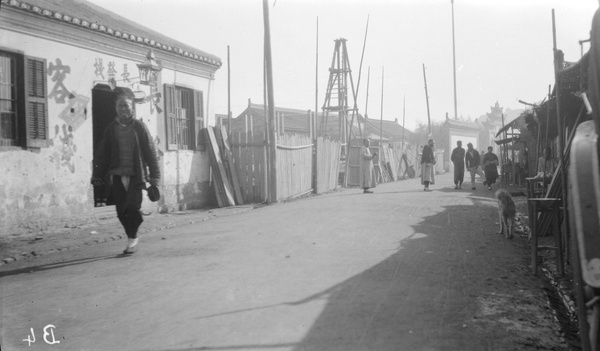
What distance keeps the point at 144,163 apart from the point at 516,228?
20.4 ft

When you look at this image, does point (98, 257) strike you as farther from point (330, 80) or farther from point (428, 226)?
point (330, 80)

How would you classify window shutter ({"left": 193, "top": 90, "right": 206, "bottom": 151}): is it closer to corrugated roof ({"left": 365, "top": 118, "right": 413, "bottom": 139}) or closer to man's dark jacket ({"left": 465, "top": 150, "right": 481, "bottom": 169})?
man's dark jacket ({"left": 465, "top": 150, "right": 481, "bottom": 169})

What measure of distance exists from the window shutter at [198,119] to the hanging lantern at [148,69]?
1.82 metres

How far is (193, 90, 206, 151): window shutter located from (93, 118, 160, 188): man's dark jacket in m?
7.08

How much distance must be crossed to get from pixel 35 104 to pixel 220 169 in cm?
522

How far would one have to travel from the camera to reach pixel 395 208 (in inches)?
427

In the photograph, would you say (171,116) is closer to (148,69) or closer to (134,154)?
(148,69)

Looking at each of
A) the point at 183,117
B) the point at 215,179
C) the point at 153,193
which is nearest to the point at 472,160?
the point at 215,179

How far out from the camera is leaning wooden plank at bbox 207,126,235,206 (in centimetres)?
1328

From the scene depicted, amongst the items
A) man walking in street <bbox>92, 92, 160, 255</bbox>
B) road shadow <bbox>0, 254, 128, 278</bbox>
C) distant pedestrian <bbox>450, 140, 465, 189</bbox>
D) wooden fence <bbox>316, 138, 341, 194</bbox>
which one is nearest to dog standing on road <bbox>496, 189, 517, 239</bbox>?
man walking in street <bbox>92, 92, 160, 255</bbox>

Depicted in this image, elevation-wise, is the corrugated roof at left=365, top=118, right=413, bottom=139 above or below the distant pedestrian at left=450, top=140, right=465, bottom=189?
above

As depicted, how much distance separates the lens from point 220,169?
13406mm

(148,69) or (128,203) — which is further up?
(148,69)

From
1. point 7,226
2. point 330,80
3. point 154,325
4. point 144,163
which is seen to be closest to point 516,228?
point 144,163
